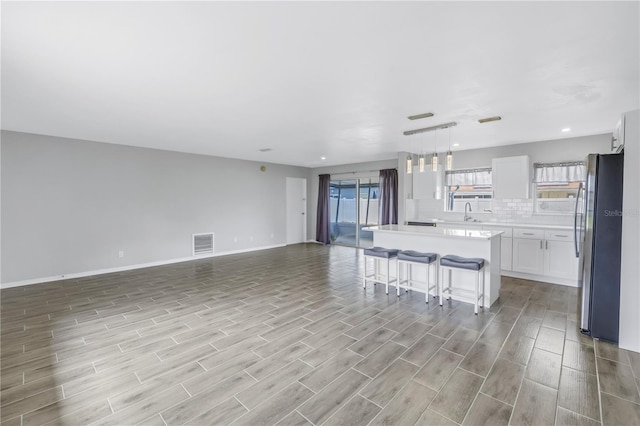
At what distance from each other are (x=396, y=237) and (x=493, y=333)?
191 centimetres

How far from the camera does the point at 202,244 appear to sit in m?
6.96

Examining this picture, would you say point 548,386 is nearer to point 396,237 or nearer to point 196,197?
point 396,237

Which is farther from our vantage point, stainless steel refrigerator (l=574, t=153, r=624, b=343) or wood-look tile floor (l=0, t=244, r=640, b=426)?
stainless steel refrigerator (l=574, t=153, r=624, b=343)

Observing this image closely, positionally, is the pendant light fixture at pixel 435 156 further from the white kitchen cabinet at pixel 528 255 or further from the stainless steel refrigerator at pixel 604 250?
the white kitchen cabinet at pixel 528 255

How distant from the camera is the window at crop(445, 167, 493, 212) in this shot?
235 inches

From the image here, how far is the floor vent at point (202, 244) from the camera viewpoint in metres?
6.82

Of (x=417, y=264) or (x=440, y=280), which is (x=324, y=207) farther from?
(x=440, y=280)

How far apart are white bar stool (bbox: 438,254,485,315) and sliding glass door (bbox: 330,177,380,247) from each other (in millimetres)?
4222

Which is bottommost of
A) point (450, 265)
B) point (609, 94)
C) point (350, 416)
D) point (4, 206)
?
point (350, 416)

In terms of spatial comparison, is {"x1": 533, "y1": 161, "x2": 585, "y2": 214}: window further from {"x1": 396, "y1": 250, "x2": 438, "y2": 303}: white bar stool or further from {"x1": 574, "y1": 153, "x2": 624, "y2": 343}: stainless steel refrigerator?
{"x1": 396, "y1": 250, "x2": 438, "y2": 303}: white bar stool

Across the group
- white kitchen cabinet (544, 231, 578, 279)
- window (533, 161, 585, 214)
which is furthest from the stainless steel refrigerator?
window (533, 161, 585, 214)

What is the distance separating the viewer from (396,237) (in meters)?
4.62

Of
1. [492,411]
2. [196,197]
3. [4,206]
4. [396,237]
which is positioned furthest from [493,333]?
[4,206]

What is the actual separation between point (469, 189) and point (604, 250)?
135 inches
